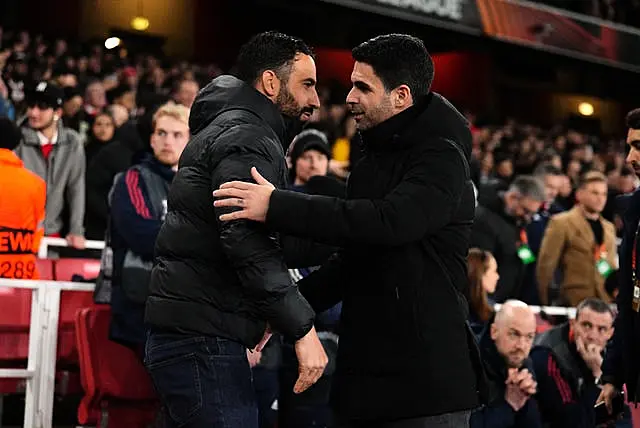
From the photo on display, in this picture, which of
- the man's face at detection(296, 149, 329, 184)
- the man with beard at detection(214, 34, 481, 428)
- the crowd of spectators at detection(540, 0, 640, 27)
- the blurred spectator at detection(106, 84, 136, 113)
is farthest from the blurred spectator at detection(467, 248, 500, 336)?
the crowd of spectators at detection(540, 0, 640, 27)

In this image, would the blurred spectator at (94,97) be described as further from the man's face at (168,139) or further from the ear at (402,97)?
the ear at (402,97)

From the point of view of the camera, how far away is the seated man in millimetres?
6230

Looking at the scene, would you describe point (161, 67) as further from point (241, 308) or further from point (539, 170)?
point (241, 308)

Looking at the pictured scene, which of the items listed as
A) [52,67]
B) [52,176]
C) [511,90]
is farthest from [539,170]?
[511,90]

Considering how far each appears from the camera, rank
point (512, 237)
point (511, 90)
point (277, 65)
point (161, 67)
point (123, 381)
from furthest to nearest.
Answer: point (511, 90) → point (161, 67) → point (512, 237) → point (123, 381) → point (277, 65)

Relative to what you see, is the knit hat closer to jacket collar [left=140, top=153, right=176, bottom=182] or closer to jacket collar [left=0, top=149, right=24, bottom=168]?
jacket collar [left=140, top=153, right=176, bottom=182]

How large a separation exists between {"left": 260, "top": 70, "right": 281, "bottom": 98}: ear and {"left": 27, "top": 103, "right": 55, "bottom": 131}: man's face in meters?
4.11

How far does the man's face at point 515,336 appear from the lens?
19.6 ft

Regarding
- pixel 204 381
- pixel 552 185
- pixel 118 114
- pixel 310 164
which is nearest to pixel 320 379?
pixel 310 164

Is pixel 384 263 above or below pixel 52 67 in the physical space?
below

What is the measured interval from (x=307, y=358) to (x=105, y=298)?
8.15 feet

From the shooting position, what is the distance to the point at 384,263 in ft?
10.8

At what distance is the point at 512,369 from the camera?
5.99m

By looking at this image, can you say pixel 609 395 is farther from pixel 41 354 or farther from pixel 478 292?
pixel 41 354
